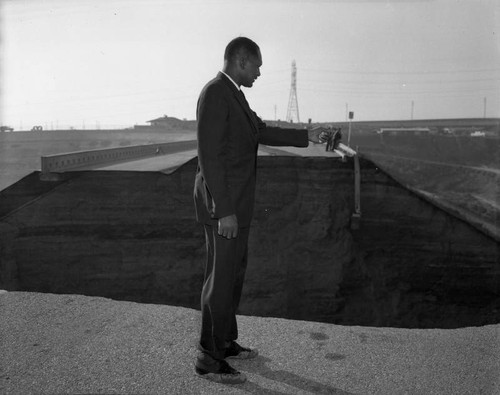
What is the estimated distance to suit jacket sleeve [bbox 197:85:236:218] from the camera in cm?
308

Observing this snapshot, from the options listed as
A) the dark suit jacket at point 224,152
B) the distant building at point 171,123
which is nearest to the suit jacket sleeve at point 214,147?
the dark suit jacket at point 224,152

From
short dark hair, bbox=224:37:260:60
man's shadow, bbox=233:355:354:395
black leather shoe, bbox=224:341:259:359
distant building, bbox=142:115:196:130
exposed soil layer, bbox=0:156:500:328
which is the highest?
distant building, bbox=142:115:196:130

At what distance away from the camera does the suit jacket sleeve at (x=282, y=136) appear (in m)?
3.71

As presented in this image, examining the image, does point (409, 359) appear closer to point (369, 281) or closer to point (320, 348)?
point (320, 348)

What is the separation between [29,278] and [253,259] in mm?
7147

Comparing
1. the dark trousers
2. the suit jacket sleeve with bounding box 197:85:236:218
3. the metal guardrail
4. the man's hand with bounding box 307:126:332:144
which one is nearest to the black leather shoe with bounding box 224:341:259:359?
the dark trousers

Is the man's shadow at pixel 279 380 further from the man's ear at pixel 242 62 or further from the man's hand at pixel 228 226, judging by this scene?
the man's ear at pixel 242 62

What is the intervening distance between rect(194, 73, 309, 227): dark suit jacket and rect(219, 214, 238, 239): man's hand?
3 cm

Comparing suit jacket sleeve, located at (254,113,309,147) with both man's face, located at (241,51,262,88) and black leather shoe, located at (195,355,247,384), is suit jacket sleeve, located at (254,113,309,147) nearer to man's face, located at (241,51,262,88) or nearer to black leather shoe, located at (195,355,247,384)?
man's face, located at (241,51,262,88)

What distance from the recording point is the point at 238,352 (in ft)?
11.3

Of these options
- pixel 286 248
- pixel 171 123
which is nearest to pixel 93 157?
pixel 286 248

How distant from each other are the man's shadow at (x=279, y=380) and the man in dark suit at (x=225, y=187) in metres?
0.09

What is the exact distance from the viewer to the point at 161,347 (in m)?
3.54

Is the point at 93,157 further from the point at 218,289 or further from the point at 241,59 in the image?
the point at 218,289
